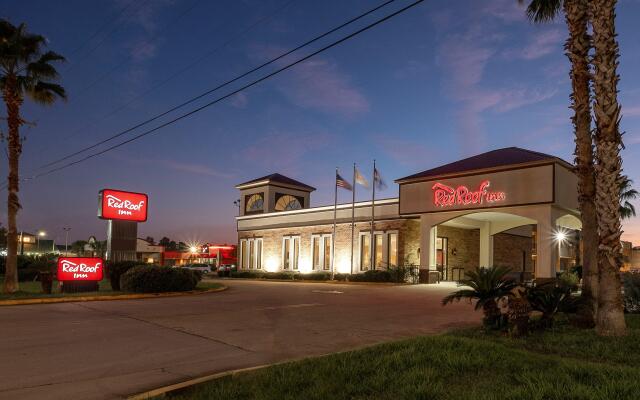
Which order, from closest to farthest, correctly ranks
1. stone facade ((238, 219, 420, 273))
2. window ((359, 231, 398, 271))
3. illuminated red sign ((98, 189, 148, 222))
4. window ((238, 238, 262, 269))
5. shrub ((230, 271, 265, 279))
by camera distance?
illuminated red sign ((98, 189, 148, 222)) < stone facade ((238, 219, 420, 273)) < window ((359, 231, 398, 271)) < shrub ((230, 271, 265, 279)) < window ((238, 238, 262, 269))

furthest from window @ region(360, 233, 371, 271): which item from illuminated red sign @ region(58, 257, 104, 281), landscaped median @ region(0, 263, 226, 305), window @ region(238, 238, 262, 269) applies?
illuminated red sign @ region(58, 257, 104, 281)

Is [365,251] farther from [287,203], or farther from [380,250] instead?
[287,203]

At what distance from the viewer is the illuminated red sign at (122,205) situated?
2466 centimetres

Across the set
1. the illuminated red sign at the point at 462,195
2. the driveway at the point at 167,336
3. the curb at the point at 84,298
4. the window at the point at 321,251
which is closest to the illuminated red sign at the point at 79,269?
the curb at the point at 84,298

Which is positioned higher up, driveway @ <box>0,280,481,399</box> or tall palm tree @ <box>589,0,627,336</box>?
tall palm tree @ <box>589,0,627,336</box>

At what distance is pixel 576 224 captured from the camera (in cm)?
3275

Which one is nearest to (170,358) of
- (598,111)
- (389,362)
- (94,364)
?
(94,364)

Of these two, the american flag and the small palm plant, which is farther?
the american flag

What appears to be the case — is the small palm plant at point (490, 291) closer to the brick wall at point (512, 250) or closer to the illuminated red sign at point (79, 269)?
the illuminated red sign at point (79, 269)

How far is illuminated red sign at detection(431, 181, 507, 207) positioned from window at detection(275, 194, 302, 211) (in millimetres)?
21618

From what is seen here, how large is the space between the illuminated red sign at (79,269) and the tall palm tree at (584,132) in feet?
65.2

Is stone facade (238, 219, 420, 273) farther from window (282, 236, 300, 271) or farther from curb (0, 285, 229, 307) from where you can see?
curb (0, 285, 229, 307)

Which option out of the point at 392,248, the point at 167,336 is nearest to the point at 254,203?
the point at 392,248

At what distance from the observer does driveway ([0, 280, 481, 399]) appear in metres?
7.21
